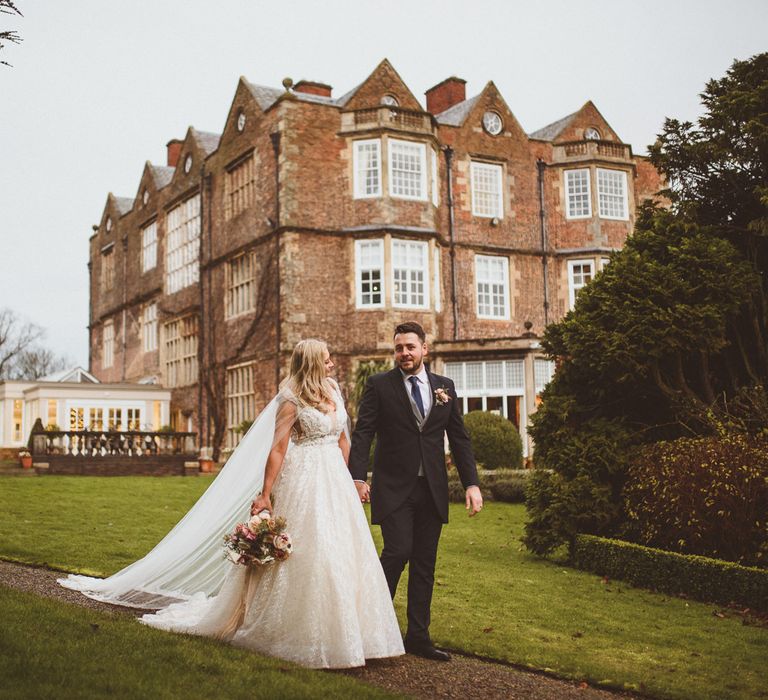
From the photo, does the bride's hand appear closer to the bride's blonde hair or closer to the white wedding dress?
the white wedding dress

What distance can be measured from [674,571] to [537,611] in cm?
212

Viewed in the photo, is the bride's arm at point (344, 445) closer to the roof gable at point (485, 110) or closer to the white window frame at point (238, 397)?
the white window frame at point (238, 397)

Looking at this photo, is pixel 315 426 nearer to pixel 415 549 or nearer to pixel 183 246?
pixel 415 549

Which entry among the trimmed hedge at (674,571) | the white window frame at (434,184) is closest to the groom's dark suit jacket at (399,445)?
the trimmed hedge at (674,571)

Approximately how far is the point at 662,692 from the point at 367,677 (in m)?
1.93

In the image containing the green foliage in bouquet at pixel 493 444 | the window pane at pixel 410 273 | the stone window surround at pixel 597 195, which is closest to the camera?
the green foliage in bouquet at pixel 493 444

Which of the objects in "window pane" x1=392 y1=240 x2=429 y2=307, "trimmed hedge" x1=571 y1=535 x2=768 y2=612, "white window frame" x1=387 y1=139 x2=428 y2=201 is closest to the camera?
"trimmed hedge" x1=571 y1=535 x2=768 y2=612

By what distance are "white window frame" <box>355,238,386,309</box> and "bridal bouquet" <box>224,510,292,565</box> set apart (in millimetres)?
21642

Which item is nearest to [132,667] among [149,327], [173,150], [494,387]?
[494,387]

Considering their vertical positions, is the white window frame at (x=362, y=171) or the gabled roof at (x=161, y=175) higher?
the gabled roof at (x=161, y=175)

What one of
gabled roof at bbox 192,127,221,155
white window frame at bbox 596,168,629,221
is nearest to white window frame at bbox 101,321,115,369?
gabled roof at bbox 192,127,221,155

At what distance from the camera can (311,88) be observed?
3130 cm

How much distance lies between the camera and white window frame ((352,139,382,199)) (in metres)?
28.0

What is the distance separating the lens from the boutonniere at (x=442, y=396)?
21.3 feet
